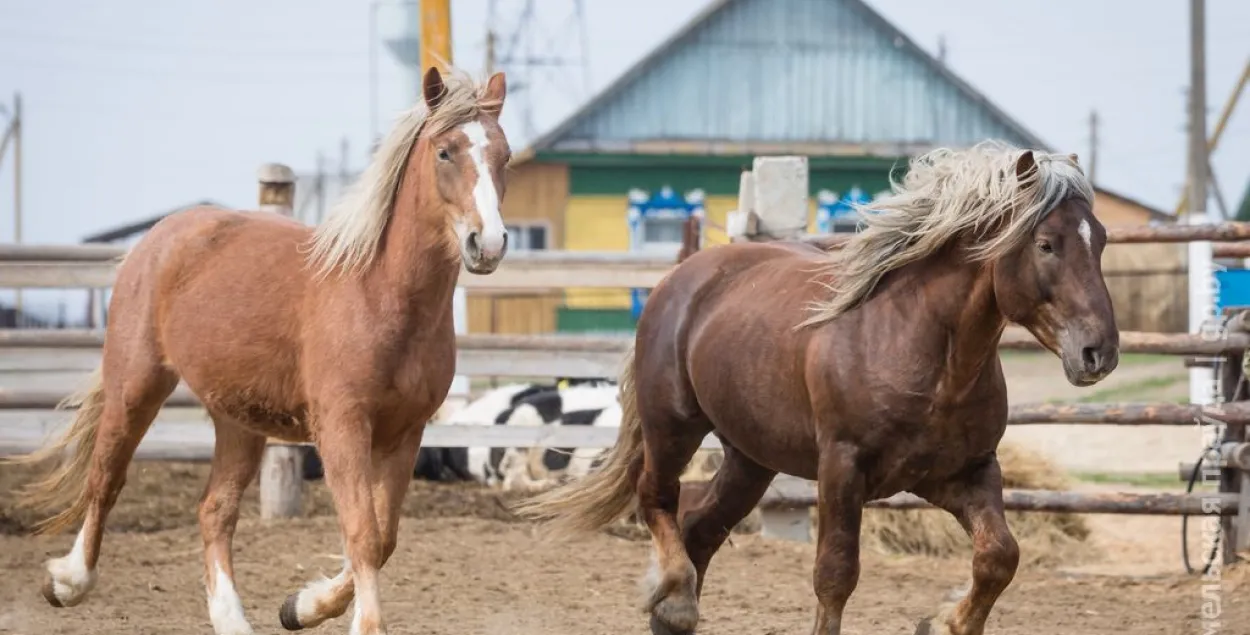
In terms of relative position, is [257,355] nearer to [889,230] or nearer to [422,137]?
[422,137]

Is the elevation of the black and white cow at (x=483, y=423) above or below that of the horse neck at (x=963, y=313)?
below

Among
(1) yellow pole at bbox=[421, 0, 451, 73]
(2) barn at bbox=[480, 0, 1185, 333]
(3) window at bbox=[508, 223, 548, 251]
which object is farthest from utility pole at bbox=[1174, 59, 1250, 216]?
(1) yellow pole at bbox=[421, 0, 451, 73]

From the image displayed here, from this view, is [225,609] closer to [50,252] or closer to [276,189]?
[276,189]

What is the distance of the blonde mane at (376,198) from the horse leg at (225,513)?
2.66ft

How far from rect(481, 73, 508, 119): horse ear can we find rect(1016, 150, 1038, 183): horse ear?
1650 millimetres

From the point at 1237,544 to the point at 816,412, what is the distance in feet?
11.4

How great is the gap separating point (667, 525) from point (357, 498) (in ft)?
4.20

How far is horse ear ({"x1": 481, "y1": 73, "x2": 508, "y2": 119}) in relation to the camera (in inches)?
189

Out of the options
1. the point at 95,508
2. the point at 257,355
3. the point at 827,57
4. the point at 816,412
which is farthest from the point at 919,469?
the point at 827,57

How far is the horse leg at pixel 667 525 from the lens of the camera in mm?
5133

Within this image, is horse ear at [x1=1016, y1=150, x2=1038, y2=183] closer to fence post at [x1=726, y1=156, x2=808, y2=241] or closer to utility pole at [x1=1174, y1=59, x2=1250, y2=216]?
fence post at [x1=726, y1=156, x2=808, y2=241]

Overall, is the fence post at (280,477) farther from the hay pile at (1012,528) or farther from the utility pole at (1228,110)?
the utility pole at (1228,110)

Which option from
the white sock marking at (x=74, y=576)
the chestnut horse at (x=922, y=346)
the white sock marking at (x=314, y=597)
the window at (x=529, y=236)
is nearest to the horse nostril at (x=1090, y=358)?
the chestnut horse at (x=922, y=346)

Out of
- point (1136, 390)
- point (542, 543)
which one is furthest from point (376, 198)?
point (1136, 390)
